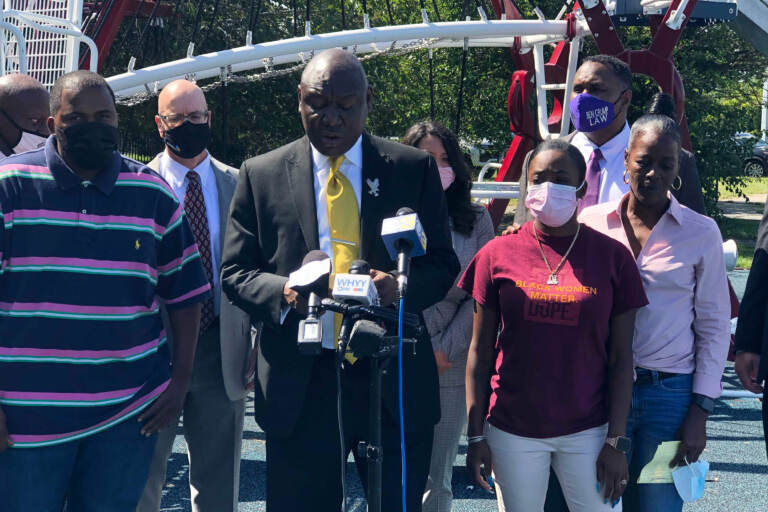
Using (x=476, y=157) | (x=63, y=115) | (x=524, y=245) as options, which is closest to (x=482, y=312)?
(x=524, y=245)

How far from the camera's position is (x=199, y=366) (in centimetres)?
400

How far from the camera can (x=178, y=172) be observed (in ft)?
13.6

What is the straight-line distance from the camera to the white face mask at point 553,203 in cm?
338

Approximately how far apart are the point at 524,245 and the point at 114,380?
150 cm

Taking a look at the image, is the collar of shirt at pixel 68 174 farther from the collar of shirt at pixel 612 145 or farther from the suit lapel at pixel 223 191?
the collar of shirt at pixel 612 145

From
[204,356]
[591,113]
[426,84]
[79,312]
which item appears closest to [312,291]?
[79,312]

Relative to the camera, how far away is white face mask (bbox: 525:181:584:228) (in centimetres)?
338

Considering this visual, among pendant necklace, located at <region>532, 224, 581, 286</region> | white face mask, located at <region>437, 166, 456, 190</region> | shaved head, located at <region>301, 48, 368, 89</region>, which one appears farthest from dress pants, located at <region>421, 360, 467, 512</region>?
shaved head, located at <region>301, 48, 368, 89</region>

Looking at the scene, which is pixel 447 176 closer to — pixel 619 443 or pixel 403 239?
pixel 619 443

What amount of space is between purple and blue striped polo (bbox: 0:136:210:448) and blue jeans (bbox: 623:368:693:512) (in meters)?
1.78

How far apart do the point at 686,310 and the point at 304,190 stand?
146 cm

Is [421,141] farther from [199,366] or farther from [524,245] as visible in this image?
[199,366]

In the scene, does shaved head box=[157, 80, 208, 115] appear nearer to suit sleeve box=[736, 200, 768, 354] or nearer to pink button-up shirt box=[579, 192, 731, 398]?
pink button-up shirt box=[579, 192, 731, 398]

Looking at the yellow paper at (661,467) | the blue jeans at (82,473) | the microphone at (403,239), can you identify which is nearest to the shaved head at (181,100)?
the blue jeans at (82,473)
